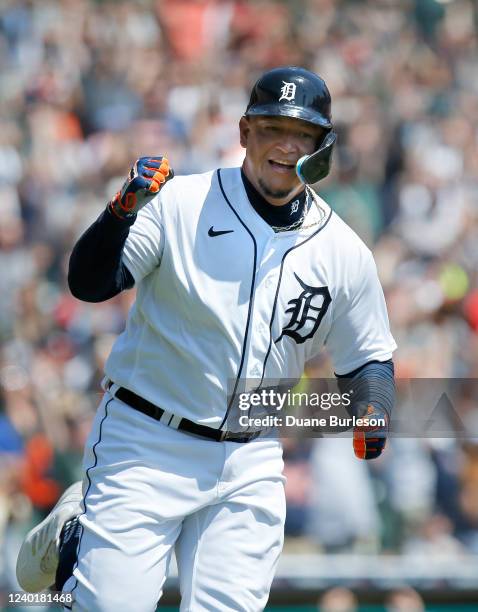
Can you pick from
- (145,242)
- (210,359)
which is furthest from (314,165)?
(210,359)

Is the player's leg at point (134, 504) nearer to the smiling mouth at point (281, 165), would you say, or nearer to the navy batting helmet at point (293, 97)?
the smiling mouth at point (281, 165)

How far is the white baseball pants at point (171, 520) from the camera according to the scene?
3854mm

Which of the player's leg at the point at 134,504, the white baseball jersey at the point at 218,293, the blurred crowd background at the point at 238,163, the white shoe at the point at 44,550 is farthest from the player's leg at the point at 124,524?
the blurred crowd background at the point at 238,163

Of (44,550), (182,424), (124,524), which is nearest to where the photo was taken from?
(124,524)

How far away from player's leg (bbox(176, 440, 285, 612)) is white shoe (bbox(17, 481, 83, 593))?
46 centimetres

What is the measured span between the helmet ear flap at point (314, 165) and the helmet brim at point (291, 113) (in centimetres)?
10

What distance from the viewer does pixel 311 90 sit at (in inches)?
156

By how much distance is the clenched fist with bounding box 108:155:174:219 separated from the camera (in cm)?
362

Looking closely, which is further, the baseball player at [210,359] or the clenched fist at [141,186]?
the baseball player at [210,359]

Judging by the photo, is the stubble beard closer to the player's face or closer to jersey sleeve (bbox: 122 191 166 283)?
the player's face

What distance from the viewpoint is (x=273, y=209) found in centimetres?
407

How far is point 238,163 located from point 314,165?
210 inches

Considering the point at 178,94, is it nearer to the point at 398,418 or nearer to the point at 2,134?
the point at 2,134

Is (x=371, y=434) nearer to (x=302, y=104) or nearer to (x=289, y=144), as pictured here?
(x=289, y=144)
